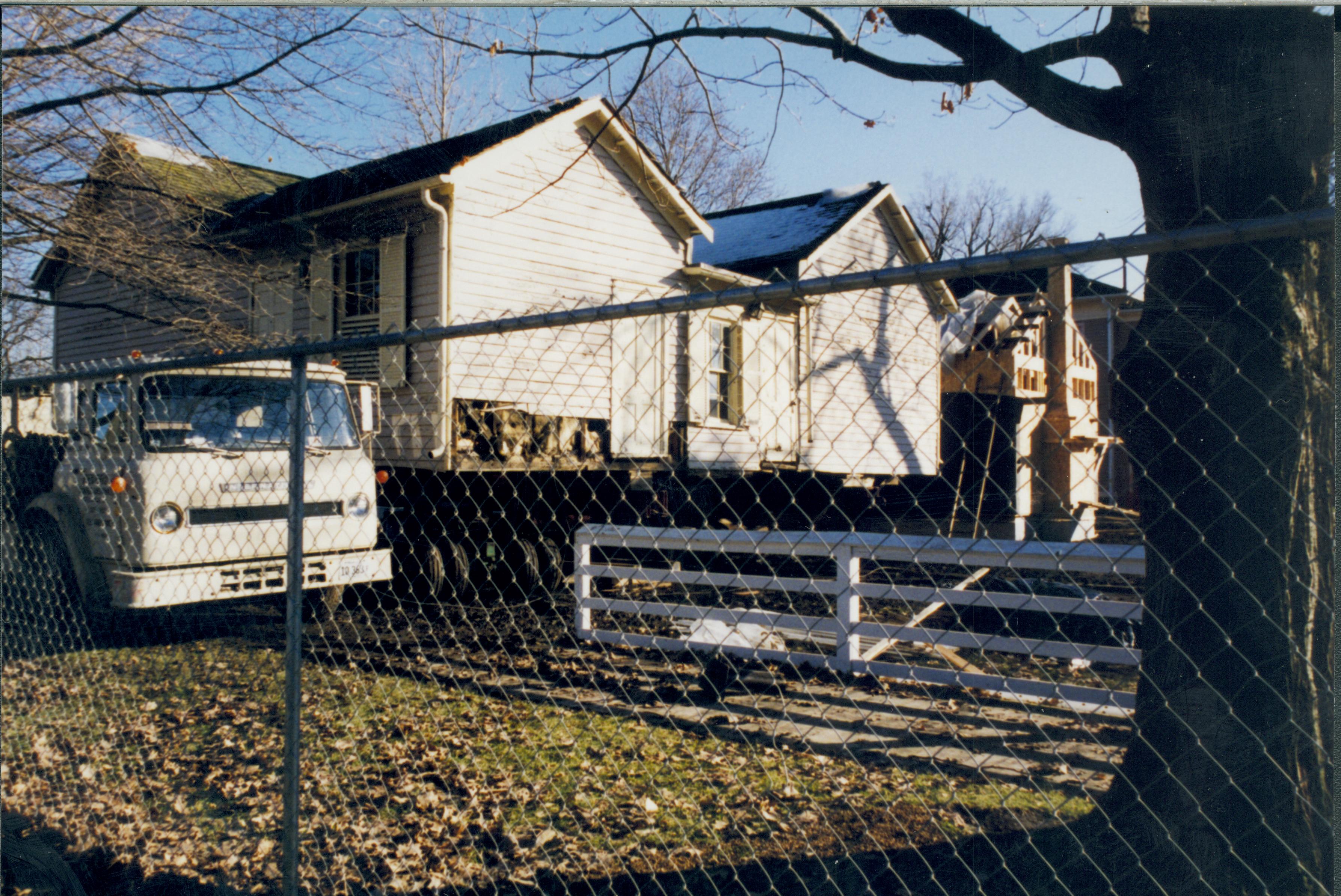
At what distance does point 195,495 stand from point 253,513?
461mm

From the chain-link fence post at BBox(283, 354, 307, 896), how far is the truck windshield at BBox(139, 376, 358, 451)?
444 cm

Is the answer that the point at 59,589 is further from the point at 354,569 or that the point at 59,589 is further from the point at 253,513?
the point at 354,569

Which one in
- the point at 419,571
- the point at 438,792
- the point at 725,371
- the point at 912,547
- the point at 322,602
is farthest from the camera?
the point at 725,371

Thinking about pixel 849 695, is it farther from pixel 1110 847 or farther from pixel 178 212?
pixel 178 212

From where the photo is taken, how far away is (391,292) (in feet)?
36.5

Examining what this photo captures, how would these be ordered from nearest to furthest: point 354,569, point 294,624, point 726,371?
point 294,624, point 354,569, point 726,371

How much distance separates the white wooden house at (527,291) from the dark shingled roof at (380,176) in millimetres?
33

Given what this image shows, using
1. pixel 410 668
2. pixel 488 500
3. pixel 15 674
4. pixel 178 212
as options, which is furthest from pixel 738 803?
pixel 178 212

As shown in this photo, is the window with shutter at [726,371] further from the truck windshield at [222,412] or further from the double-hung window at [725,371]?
the truck windshield at [222,412]

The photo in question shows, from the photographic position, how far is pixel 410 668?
20.5 feet

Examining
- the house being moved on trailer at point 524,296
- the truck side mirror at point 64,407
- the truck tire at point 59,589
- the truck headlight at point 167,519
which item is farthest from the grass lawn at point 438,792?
the house being moved on trailer at point 524,296

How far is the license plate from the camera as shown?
667 centimetres

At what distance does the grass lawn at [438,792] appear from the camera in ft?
10.9

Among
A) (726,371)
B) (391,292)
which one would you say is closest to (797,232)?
(726,371)
